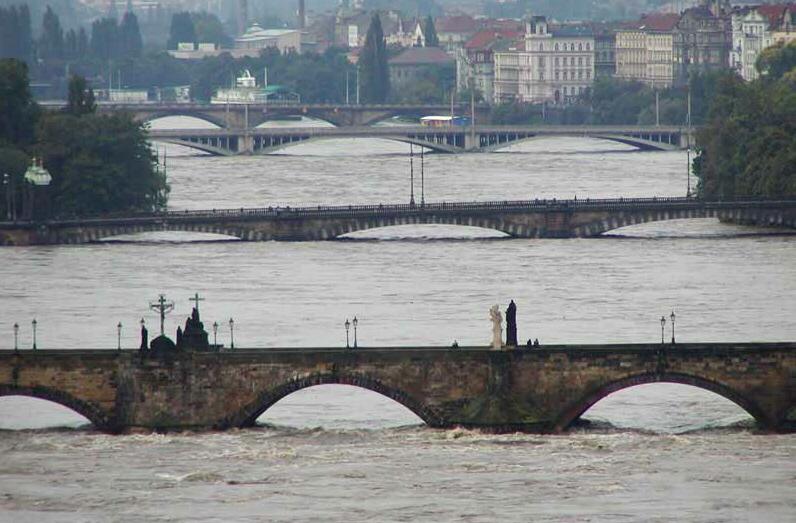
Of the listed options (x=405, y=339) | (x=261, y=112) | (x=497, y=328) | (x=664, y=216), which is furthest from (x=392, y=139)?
(x=497, y=328)

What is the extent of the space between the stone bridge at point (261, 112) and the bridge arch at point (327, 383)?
359 ft

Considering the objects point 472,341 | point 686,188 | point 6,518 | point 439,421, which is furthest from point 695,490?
point 686,188

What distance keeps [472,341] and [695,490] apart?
1776 cm

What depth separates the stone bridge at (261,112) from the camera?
184000mm

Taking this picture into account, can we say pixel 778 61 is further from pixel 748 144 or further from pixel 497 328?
pixel 497 328

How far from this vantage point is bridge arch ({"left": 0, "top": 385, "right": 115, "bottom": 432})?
70.6 metres

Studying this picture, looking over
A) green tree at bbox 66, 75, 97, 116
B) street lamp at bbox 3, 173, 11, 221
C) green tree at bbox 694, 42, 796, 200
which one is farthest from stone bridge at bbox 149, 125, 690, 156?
street lamp at bbox 3, 173, 11, 221

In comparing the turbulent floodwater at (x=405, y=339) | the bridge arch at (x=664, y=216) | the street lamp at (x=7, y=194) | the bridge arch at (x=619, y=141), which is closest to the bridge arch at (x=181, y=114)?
the bridge arch at (x=619, y=141)

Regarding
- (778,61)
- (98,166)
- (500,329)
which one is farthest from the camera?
(778,61)

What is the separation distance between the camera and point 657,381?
230ft

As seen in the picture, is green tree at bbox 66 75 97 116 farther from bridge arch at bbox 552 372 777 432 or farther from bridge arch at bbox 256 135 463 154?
bridge arch at bbox 552 372 777 432

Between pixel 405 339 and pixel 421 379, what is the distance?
13450mm

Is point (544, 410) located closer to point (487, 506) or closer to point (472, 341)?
point (487, 506)

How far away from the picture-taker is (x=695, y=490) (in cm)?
6544
